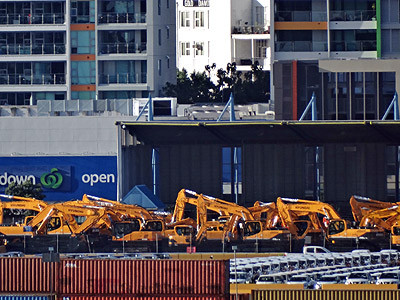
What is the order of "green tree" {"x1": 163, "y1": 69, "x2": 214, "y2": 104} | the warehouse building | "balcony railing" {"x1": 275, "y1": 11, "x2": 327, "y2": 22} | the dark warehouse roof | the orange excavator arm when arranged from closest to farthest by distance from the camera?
the orange excavator arm → the dark warehouse roof → the warehouse building → "balcony railing" {"x1": 275, "y1": 11, "x2": 327, "y2": 22} → "green tree" {"x1": 163, "y1": 69, "x2": 214, "y2": 104}

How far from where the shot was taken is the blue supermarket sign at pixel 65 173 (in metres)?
96.4

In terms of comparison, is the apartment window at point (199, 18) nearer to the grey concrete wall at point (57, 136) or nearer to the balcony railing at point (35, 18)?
the balcony railing at point (35, 18)

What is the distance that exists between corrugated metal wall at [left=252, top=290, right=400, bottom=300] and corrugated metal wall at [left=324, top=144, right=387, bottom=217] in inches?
1746

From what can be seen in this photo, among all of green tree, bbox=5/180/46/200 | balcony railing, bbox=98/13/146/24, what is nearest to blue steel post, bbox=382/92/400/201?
green tree, bbox=5/180/46/200

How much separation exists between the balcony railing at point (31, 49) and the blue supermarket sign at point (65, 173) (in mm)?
16664

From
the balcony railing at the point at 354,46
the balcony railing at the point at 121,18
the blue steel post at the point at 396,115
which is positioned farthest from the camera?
the balcony railing at the point at 121,18

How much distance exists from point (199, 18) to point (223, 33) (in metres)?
4.63

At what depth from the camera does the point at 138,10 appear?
111062 mm

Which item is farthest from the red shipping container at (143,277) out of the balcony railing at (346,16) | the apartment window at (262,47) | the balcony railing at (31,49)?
the apartment window at (262,47)

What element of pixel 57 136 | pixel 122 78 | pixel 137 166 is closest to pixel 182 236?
pixel 137 166

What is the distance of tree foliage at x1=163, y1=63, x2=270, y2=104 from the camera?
132000 millimetres

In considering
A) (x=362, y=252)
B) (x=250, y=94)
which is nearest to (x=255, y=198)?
(x=362, y=252)

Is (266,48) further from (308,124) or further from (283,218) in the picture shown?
(283,218)

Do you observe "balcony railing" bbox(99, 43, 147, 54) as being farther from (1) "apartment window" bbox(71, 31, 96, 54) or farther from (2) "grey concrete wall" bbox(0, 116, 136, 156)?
(2) "grey concrete wall" bbox(0, 116, 136, 156)
